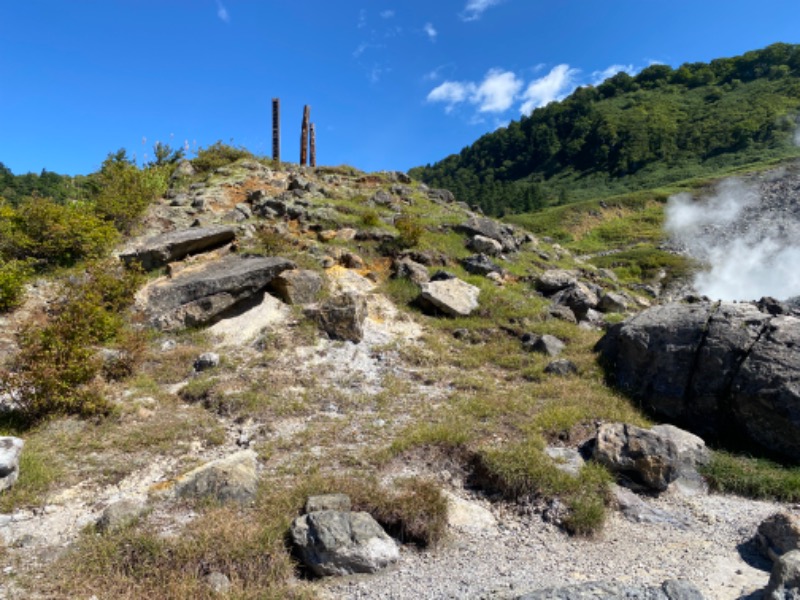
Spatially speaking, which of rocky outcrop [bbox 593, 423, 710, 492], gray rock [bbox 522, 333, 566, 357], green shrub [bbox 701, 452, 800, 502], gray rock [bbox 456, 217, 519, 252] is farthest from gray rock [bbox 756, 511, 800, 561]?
gray rock [bbox 456, 217, 519, 252]

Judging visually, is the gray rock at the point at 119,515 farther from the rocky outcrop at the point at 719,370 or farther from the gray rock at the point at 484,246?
the gray rock at the point at 484,246

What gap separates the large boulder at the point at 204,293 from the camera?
10.7 m

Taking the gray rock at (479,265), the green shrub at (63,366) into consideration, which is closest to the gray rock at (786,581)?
the green shrub at (63,366)

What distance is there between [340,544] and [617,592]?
2522mm

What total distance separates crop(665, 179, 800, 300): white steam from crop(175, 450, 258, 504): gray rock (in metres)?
26.0

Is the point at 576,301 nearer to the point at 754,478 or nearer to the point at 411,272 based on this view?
the point at 411,272

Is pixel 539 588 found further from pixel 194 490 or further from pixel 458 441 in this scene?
pixel 194 490

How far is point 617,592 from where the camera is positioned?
4.07 meters

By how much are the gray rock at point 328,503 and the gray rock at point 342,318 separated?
5.44 m

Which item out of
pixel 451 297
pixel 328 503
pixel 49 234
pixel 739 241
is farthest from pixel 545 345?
pixel 739 241

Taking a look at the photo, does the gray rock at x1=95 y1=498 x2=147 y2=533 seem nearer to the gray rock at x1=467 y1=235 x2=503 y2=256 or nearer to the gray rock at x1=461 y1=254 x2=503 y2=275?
the gray rock at x1=461 y1=254 x2=503 y2=275

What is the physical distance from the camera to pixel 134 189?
1593 centimetres

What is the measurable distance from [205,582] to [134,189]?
14.9 m

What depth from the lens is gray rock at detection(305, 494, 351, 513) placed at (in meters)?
5.36
